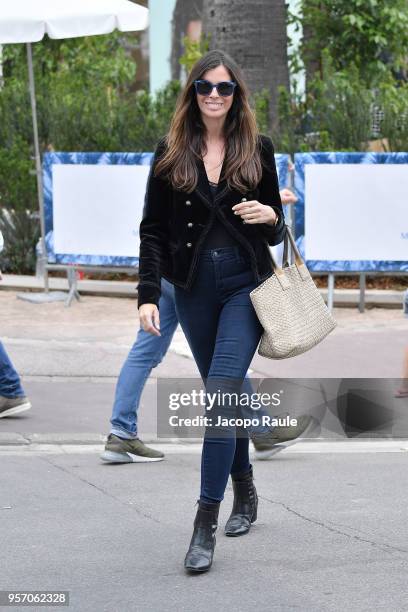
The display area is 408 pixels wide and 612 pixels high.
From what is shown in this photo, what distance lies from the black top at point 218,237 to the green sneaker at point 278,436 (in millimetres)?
1958

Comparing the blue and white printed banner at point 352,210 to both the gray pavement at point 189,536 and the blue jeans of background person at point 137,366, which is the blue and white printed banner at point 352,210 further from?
the blue jeans of background person at point 137,366

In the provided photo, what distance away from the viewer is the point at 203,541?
Result: 496 cm

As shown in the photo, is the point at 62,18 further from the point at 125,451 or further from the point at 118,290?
the point at 125,451

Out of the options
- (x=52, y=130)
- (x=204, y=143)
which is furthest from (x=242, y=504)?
(x=52, y=130)

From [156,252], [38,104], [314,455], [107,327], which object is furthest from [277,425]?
[38,104]

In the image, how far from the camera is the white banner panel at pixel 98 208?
11602 mm

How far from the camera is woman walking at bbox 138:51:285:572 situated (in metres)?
4.95

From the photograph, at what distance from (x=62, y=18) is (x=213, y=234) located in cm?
722

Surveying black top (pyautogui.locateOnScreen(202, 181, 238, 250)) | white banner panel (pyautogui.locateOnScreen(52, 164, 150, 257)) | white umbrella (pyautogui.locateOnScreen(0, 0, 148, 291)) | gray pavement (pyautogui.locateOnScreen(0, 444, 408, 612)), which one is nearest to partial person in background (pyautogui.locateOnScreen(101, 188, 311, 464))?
gray pavement (pyautogui.locateOnScreen(0, 444, 408, 612))

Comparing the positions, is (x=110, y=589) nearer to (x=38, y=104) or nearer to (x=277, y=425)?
(x=277, y=425)

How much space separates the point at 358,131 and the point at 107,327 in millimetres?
Result: 3372

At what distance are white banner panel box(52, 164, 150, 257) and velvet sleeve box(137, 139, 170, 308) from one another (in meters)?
6.44

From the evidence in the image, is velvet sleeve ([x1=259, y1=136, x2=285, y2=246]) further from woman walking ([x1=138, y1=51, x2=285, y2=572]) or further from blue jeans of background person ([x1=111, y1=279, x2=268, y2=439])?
blue jeans of background person ([x1=111, y1=279, x2=268, y2=439])

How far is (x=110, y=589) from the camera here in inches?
187
